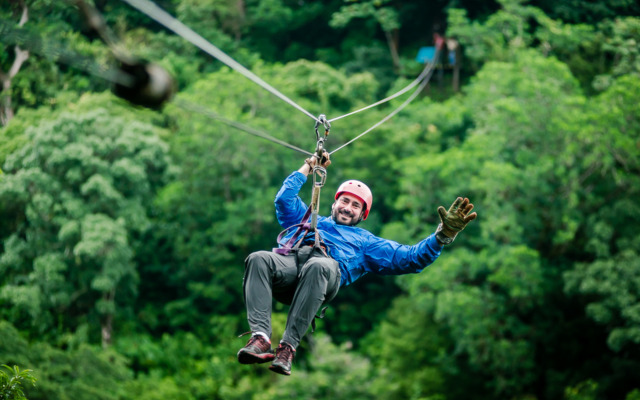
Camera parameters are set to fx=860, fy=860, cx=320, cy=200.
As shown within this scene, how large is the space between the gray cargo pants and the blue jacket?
33 cm

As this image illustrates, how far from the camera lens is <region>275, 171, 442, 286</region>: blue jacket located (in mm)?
5271

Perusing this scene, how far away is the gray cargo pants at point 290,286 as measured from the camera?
4.75 metres

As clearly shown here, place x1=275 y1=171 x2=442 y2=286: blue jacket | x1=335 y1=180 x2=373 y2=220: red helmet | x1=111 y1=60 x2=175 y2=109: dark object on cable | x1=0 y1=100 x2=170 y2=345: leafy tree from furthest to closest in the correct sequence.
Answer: x1=0 y1=100 x2=170 y2=345: leafy tree, x1=335 y1=180 x2=373 y2=220: red helmet, x1=275 y1=171 x2=442 y2=286: blue jacket, x1=111 y1=60 x2=175 y2=109: dark object on cable

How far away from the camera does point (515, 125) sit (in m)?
18.2

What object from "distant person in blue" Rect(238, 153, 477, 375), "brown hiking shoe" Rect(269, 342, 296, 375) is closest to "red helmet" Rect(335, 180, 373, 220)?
"distant person in blue" Rect(238, 153, 477, 375)

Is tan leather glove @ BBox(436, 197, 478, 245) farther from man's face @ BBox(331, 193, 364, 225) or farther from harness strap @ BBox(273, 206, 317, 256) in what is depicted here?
harness strap @ BBox(273, 206, 317, 256)

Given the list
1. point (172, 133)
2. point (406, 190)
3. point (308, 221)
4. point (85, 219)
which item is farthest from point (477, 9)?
point (308, 221)

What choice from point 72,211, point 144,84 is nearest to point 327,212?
point 72,211

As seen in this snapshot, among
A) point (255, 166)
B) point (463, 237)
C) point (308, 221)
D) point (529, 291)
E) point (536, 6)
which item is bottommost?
point (308, 221)

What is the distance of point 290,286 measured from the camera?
16.4 ft

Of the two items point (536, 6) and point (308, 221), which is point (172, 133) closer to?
point (536, 6)

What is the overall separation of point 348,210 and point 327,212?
15982 millimetres

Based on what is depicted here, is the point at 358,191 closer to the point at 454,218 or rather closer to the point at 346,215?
the point at 346,215

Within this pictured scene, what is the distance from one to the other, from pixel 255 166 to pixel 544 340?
800 centimetres
